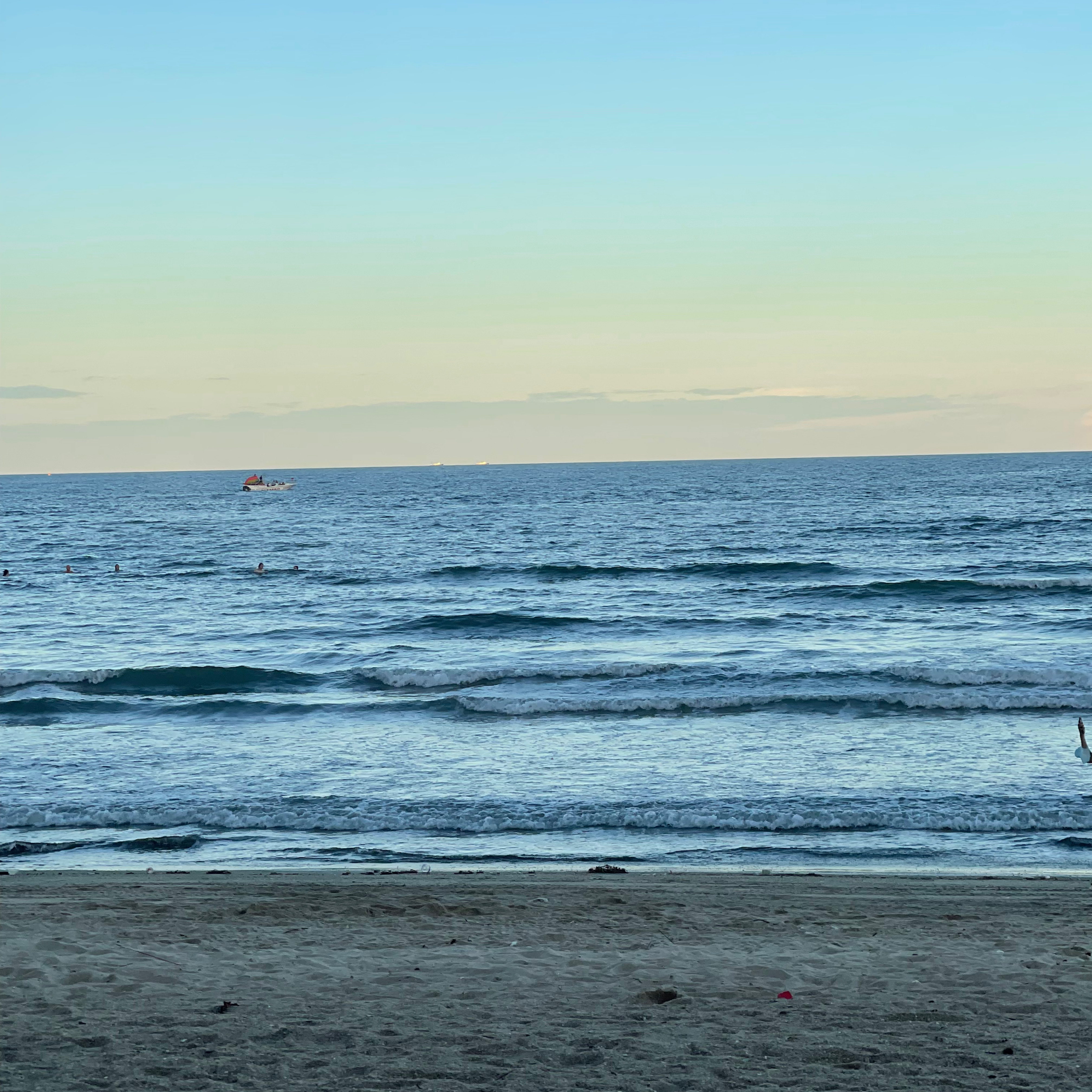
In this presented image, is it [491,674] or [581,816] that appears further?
[491,674]

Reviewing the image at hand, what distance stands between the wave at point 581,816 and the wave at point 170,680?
9.98m

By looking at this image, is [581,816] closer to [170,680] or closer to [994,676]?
[994,676]

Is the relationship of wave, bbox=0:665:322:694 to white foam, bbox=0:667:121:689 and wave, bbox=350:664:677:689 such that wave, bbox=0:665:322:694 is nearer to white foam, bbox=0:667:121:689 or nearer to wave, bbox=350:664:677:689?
white foam, bbox=0:667:121:689

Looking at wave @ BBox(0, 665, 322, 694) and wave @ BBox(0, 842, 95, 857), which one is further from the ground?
wave @ BBox(0, 665, 322, 694)

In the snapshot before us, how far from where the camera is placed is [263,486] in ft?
522

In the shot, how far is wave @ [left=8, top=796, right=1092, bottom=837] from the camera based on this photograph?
14.1 m

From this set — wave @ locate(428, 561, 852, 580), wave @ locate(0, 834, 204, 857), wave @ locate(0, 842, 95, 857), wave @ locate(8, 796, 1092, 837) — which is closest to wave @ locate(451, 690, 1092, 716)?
wave @ locate(8, 796, 1092, 837)

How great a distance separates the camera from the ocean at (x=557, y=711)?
1397 centimetres

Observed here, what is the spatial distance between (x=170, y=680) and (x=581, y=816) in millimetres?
15051

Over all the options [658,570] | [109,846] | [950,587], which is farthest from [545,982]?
[658,570]

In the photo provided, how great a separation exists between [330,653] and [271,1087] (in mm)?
23857

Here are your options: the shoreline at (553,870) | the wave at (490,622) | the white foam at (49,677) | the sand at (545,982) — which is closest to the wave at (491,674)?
the white foam at (49,677)

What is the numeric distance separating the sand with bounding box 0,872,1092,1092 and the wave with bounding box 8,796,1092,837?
242cm

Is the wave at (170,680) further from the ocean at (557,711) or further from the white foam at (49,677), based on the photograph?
the ocean at (557,711)
